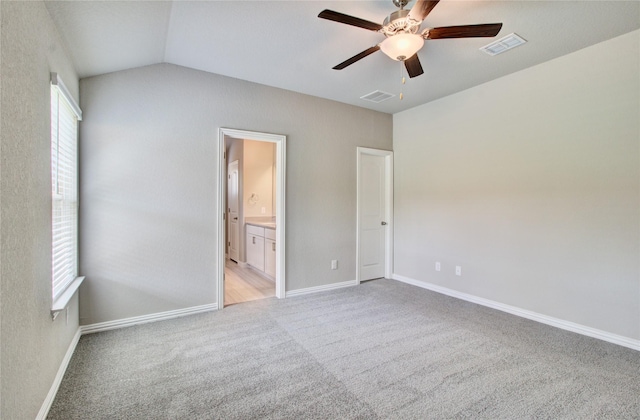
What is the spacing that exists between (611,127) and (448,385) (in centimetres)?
272

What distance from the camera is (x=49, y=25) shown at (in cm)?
201

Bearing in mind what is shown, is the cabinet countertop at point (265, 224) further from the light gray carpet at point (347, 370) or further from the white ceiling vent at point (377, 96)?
the white ceiling vent at point (377, 96)

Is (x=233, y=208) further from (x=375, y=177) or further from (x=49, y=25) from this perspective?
(x=49, y=25)

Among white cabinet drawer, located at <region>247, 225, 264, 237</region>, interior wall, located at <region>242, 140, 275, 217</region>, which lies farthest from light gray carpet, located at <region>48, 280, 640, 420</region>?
interior wall, located at <region>242, 140, 275, 217</region>

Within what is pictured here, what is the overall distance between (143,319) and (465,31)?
3.78 metres

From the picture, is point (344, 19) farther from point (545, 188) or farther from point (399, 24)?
point (545, 188)

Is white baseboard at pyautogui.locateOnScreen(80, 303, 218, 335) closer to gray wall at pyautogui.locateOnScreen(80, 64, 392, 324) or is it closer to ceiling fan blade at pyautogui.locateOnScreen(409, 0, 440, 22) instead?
gray wall at pyautogui.locateOnScreen(80, 64, 392, 324)

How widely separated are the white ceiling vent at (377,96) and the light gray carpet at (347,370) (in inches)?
110

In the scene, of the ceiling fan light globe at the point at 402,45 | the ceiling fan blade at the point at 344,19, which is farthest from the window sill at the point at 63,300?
the ceiling fan light globe at the point at 402,45

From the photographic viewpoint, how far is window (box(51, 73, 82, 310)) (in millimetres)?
2180

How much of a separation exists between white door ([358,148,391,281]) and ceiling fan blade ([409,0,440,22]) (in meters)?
2.77

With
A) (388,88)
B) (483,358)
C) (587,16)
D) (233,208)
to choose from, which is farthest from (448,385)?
(233,208)

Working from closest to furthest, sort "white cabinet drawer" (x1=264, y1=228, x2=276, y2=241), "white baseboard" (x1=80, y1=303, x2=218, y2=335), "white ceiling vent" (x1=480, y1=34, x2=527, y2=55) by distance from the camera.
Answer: "white ceiling vent" (x1=480, y1=34, x2=527, y2=55) < "white baseboard" (x1=80, y1=303, x2=218, y2=335) < "white cabinet drawer" (x1=264, y1=228, x2=276, y2=241)

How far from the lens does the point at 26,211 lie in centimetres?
161
